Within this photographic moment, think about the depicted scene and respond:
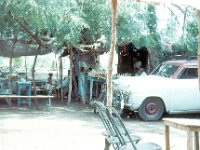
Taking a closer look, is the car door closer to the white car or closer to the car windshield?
the white car

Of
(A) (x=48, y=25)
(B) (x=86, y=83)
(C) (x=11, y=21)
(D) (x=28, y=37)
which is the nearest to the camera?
(A) (x=48, y=25)

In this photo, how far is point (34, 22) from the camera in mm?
11703

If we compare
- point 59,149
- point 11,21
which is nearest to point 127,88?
point 59,149

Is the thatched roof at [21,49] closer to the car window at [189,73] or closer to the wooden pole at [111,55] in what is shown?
the car window at [189,73]

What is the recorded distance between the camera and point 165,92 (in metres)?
11.3

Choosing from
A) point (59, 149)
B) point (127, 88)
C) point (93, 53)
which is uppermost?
point (93, 53)

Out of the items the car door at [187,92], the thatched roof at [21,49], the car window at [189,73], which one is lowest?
the car door at [187,92]

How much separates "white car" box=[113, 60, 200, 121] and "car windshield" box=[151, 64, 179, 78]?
39mm

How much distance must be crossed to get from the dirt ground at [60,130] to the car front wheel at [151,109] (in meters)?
0.25

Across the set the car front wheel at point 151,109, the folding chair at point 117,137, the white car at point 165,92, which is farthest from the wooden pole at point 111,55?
the car front wheel at point 151,109

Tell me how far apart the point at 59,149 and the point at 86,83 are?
8.10 metres

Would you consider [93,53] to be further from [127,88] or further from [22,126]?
[22,126]

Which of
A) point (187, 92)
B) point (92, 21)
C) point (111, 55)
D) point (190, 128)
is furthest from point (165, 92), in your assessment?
point (190, 128)

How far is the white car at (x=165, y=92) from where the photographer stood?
11.1 meters
